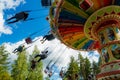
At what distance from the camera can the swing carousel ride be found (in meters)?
15.7

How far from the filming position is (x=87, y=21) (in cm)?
1689

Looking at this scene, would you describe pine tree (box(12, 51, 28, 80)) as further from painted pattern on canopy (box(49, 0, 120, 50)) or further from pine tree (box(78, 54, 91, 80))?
painted pattern on canopy (box(49, 0, 120, 50))

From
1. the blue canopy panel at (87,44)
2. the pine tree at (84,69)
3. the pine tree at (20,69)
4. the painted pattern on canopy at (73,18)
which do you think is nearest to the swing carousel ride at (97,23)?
the painted pattern on canopy at (73,18)

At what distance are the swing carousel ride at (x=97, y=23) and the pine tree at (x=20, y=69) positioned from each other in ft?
69.1

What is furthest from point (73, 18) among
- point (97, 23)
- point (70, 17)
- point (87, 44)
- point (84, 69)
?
point (84, 69)

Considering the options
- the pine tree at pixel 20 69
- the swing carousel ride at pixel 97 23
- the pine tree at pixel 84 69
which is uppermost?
the pine tree at pixel 84 69

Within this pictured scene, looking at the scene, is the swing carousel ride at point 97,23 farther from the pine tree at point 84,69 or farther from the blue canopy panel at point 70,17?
the pine tree at point 84,69

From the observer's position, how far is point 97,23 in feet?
55.0

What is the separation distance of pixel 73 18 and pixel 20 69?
22668mm

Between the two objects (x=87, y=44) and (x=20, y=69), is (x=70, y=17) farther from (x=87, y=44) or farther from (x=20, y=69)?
(x=20, y=69)

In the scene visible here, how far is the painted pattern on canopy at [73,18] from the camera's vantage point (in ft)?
52.4

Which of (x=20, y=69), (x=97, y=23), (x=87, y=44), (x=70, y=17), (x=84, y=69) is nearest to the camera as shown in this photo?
(x=97, y=23)

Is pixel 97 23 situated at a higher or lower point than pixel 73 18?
lower

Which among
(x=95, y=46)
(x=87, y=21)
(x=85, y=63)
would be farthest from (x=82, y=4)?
(x=85, y=63)
